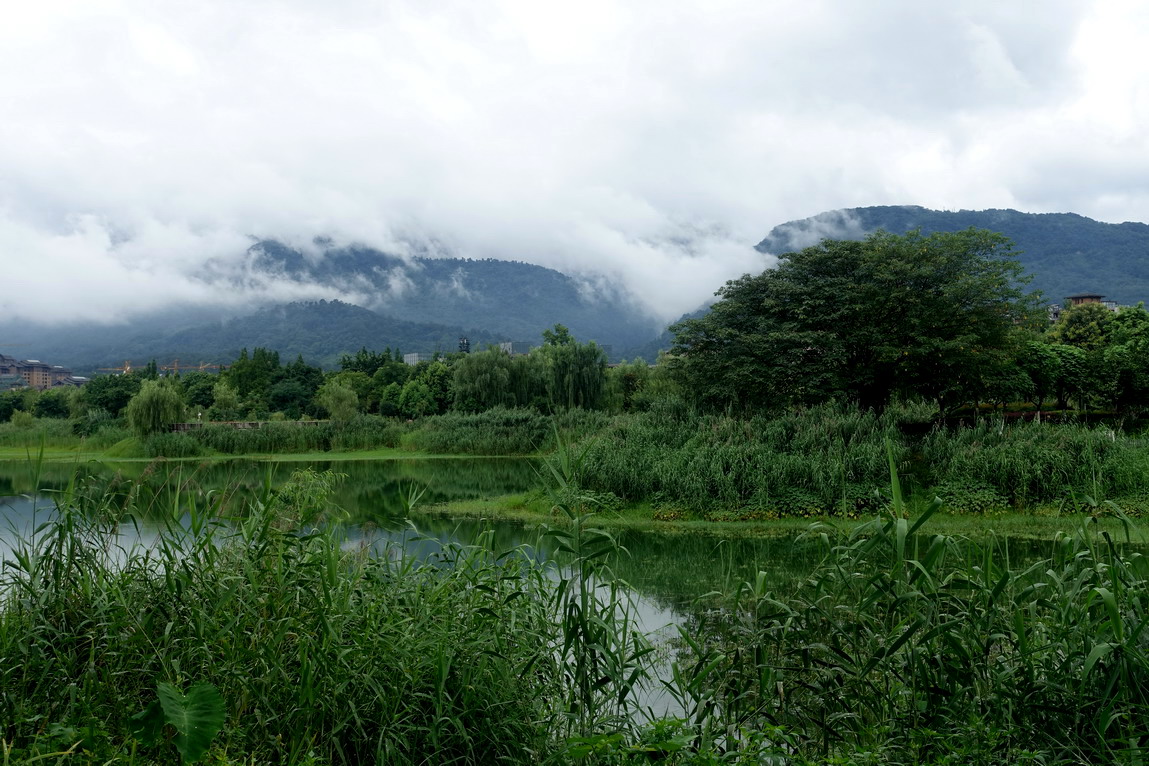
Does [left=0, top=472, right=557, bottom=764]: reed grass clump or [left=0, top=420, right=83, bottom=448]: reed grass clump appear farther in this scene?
[left=0, top=420, right=83, bottom=448]: reed grass clump

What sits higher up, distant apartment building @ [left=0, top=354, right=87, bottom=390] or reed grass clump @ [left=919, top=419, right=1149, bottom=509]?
reed grass clump @ [left=919, top=419, right=1149, bottom=509]

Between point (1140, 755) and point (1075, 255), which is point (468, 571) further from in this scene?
point (1075, 255)

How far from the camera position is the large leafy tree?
17.3 meters

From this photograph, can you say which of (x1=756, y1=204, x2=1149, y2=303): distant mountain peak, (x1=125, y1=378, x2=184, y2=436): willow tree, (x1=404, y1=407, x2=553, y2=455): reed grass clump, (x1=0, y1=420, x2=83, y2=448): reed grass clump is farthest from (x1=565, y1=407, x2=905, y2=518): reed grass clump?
(x1=756, y1=204, x2=1149, y2=303): distant mountain peak

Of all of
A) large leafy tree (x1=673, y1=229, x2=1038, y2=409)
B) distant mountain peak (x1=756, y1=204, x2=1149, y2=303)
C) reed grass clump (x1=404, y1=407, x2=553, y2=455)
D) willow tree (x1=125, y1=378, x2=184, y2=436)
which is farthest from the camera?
distant mountain peak (x1=756, y1=204, x2=1149, y2=303)

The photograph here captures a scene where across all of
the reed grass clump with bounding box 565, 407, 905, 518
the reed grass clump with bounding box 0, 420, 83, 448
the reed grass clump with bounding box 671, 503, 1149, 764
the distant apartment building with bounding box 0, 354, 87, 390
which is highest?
the reed grass clump with bounding box 671, 503, 1149, 764

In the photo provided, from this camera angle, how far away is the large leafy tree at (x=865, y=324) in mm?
17297

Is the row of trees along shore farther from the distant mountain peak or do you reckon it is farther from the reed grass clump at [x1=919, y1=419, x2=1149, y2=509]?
the distant mountain peak

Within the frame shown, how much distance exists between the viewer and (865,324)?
1792 cm

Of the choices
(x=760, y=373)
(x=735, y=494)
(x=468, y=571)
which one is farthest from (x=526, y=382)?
(x=468, y=571)

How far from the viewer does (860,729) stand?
3.25 meters

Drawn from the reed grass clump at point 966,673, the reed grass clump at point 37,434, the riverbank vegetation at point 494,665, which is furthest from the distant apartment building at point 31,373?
the reed grass clump at point 966,673

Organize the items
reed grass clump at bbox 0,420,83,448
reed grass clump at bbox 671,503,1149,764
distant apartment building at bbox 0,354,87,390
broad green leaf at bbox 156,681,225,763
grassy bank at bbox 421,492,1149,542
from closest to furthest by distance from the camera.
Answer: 1. broad green leaf at bbox 156,681,225,763
2. reed grass clump at bbox 671,503,1149,764
3. grassy bank at bbox 421,492,1149,542
4. reed grass clump at bbox 0,420,83,448
5. distant apartment building at bbox 0,354,87,390

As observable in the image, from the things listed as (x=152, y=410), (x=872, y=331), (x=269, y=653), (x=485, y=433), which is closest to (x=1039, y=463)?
(x=872, y=331)
